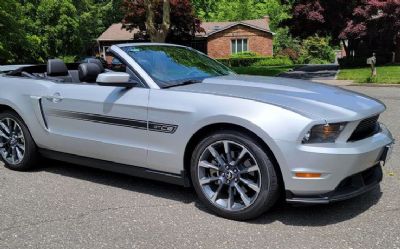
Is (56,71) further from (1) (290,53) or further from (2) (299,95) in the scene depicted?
(1) (290,53)

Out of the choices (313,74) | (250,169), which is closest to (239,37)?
(313,74)

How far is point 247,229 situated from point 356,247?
0.87 m

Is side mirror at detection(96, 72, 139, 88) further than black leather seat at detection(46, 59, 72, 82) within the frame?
No

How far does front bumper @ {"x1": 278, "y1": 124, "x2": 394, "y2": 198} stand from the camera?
12.7ft


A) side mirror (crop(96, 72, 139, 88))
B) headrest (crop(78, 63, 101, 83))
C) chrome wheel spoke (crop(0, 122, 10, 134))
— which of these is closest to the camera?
side mirror (crop(96, 72, 139, 88))

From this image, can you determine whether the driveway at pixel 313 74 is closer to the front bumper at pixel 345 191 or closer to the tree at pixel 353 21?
the tree at pixel 353 21

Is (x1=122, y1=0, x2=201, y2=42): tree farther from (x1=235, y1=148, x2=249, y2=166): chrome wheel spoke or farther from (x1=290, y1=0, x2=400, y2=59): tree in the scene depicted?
(x1=235, y1=148, x2=249, y2=166): chrome wheel spoke

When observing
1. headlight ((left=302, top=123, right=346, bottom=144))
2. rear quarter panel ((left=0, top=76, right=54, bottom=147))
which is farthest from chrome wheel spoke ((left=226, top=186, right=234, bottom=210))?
rear quarter panel ((left=0, top=76, right=54, bottom=147))

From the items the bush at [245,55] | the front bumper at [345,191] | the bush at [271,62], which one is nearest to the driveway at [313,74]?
the bush at [271,62]

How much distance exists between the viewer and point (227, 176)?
14.2 ft

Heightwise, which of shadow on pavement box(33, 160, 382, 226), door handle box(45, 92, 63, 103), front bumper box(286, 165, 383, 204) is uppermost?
door handle box(45, 92, 63, 103)

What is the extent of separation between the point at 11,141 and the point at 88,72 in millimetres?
1390

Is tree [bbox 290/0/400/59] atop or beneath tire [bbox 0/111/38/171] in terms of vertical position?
atop

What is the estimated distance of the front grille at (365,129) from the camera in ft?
13.5
